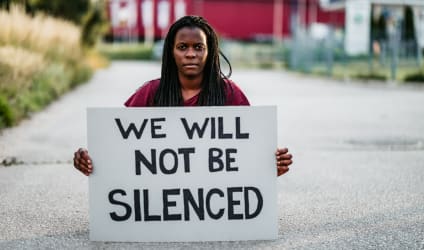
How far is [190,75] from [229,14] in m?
50.2

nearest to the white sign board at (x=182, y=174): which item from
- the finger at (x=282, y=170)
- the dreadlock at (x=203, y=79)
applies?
the finger at (x=282, y=170)

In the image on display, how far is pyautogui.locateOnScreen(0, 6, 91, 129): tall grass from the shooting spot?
8727mm

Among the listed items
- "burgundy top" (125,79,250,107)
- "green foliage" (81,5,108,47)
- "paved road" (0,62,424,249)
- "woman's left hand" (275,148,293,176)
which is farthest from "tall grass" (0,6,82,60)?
"woman's left hand" (275,148,293,176)

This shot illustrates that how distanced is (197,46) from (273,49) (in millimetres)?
31991

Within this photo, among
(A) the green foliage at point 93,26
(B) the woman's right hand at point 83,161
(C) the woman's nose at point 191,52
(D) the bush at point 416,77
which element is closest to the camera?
(B) the woman's right hand at point 83,161

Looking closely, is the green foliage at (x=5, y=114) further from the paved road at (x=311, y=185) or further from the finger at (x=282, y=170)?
the finger at (x=282, y=170)

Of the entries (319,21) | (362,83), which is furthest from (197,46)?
(319,21)

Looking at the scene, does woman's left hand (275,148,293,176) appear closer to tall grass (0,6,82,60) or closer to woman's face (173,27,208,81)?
woman's face (173,27,208,81)

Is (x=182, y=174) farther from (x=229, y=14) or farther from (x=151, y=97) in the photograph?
(x=229, y=14)

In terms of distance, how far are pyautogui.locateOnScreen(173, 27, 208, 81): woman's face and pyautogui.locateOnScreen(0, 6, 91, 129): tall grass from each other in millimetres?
4611

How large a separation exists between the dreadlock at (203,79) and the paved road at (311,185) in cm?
81

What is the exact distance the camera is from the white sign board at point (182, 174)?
3572 millimetres

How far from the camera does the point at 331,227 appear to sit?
3.85 metres

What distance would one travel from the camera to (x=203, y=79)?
12.8ft
